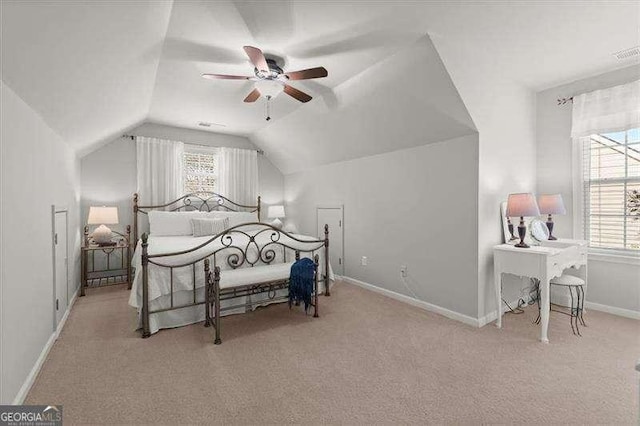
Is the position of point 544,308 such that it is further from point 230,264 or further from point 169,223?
point 169,223

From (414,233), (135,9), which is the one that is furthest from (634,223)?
(135,9)

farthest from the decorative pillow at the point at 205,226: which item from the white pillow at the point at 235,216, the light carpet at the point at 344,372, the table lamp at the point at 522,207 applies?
the table lamp at the point at 522,207

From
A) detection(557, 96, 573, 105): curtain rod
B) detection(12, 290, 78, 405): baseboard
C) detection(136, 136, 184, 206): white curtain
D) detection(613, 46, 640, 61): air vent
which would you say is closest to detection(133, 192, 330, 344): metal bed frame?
detection(12, 290, 78, 405): baseboard

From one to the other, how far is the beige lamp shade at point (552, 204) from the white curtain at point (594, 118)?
30cm

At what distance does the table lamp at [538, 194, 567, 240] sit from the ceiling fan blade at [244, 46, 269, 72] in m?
3.45

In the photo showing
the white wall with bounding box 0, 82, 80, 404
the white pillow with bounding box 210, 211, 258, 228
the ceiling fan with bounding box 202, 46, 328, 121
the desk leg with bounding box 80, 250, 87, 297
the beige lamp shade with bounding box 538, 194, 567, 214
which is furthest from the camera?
the white pillow with bounding box 210, 211, 258, 228

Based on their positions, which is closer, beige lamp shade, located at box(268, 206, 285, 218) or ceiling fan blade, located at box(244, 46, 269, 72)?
ceiling fan blade, located at box(244, 46, 269, 72)

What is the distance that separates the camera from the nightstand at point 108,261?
4431 mm

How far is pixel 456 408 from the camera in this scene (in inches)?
73.3

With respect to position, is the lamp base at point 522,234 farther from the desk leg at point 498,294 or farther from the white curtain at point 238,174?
the white curtain at point 238,174

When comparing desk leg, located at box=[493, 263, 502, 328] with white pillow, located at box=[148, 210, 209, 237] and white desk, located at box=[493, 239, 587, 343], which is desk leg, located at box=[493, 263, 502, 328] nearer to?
white desk, located at box=[493, 239, 587, 343]

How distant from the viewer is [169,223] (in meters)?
4.86

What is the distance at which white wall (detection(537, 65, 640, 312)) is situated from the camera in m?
3.26

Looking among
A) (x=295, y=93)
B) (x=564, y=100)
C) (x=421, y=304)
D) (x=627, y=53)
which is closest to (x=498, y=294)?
(x=421, y=304)
